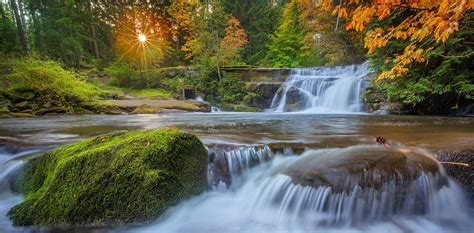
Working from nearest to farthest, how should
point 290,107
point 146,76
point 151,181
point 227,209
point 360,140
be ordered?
point 151,181
point 227,209
point 360,140
point 290,107
point 146,76

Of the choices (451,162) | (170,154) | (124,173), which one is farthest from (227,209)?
(451,162)

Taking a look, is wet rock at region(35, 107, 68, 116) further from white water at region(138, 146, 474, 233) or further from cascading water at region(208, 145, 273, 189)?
white water at region(138, 146, 474, 233)

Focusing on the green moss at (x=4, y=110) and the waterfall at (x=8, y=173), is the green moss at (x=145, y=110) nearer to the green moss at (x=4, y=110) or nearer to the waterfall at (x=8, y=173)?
the green moss at (x=4, y=110)

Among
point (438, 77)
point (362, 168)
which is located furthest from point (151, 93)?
point (362, 168)

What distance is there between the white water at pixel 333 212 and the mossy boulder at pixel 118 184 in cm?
23

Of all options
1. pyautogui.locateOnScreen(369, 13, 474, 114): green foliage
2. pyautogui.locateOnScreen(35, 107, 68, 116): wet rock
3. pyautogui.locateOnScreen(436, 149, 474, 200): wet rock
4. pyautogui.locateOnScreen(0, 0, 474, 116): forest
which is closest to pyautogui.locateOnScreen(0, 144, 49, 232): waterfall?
pyautogui.locateOnScreen(0, 0, 474, 116): forest

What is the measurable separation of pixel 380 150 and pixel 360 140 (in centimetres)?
84

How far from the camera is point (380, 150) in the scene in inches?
135

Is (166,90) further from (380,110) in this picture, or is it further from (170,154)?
(170,154)

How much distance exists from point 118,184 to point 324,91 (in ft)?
Answer: 39.3

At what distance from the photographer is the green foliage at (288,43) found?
72.7 feet

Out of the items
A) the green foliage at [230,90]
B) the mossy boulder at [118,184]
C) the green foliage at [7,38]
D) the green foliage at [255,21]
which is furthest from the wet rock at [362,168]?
the green foliage at [255,21]

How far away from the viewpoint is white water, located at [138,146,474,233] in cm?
271

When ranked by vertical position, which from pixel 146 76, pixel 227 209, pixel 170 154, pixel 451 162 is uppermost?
pixel 146 76
